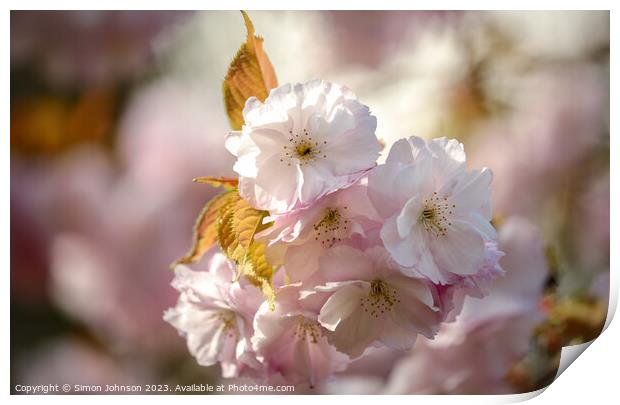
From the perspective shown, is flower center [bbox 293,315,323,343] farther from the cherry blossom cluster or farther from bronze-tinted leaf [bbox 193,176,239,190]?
bronze-tinted leaf [bbox 193,176,239,190]

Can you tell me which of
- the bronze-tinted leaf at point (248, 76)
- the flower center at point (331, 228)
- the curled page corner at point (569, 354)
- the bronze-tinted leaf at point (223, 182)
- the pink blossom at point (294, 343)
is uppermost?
the bronze-tinted leaf at point (248, 76)

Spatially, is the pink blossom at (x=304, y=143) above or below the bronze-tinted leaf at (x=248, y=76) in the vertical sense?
below

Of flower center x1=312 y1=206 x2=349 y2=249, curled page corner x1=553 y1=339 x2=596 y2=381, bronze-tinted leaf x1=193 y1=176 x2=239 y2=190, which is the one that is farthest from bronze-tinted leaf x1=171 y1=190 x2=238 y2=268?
curled page corner x1=553 y1=339 x2=596 y2=381

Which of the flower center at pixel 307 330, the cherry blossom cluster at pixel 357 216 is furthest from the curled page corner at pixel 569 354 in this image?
the flower center at pixel 307 330

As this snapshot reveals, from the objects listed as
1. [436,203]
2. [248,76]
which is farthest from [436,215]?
[248,76]

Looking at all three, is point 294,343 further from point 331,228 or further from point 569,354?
point 569,354

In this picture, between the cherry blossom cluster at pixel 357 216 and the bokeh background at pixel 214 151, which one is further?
the bokeh background at pixel 214 151

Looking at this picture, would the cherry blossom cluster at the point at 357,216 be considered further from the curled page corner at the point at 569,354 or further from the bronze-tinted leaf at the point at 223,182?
the curled page corner at the point at 569,354
